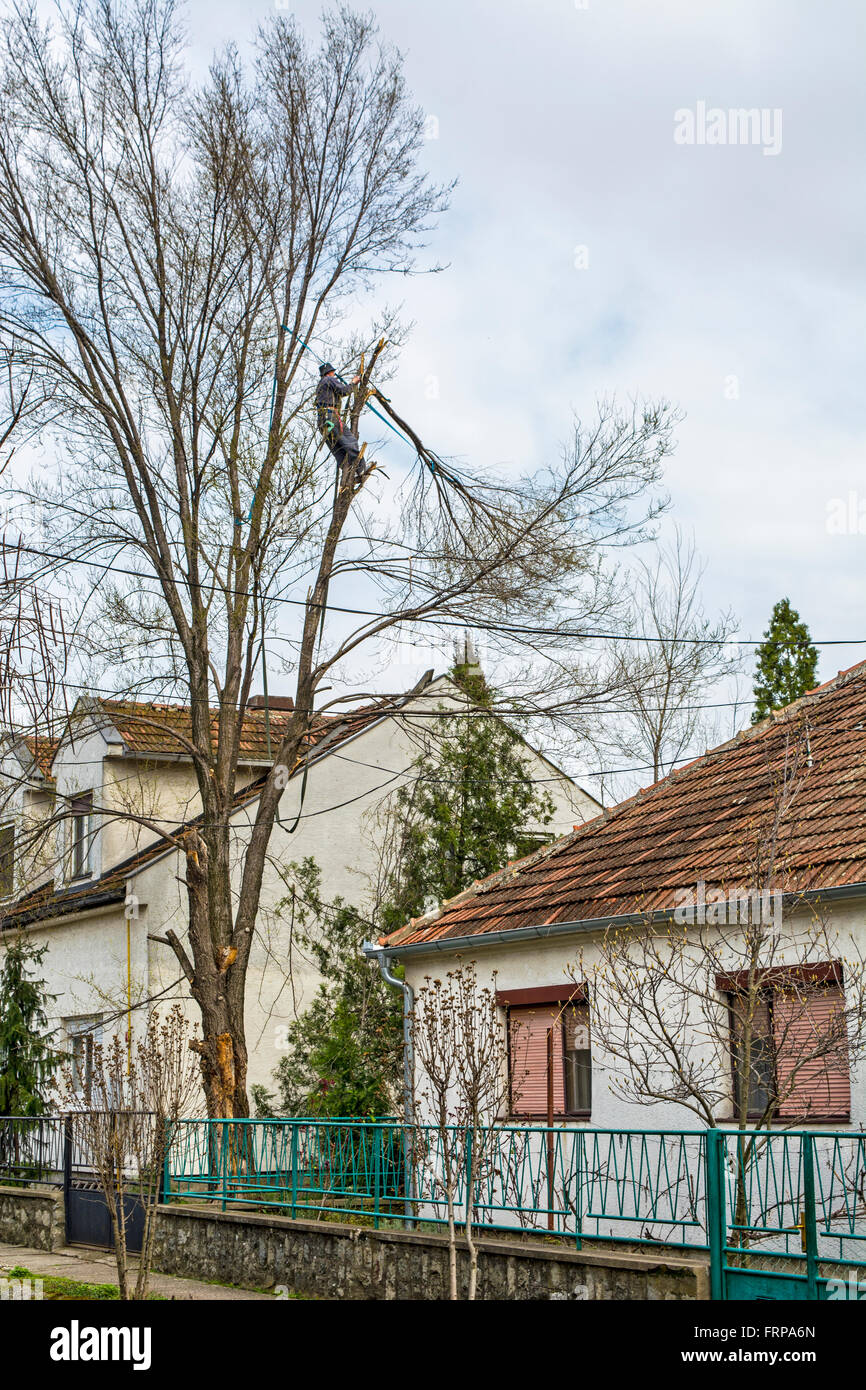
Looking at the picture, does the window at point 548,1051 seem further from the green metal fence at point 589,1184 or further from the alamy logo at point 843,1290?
the alamy logo at point 843,1290

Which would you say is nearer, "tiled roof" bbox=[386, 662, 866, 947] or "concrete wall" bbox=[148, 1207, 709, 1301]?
"concrete wall" bbox=[148, 1207, 709, 1301]

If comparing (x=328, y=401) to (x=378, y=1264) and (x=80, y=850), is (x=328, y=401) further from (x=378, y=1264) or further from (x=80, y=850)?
(x=378, y=1264)

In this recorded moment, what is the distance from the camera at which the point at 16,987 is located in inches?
763

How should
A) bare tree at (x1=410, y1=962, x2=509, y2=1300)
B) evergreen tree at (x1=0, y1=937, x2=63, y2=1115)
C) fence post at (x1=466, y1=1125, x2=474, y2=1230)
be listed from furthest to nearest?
evergreen tree at (x1=0, y1=937, x2=63, y2=1115)
bare tree at (x1=410, y1=962, x2=509, y2=1300)
fence post at (x1=466, y1=1125, x2=474, y2=1230)

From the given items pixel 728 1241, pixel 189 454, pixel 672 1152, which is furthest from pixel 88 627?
pixel 728 1241

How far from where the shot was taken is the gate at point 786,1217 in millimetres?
7911

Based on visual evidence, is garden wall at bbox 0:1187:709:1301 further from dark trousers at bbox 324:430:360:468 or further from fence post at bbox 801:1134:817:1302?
dark trousers at bbox 324:430:360:468

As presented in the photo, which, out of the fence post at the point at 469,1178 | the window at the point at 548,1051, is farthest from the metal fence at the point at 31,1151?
the fence post at the point at 469,1178

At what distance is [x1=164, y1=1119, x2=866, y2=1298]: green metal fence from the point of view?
27.3ft

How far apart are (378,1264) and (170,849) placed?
8897 millimetres

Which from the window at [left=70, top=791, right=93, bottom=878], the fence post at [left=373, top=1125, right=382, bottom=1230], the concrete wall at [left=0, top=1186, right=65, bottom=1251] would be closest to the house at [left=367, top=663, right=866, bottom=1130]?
the fence post at [left=373, top=1125, right=382, bottom=1230]

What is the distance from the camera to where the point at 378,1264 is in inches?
426

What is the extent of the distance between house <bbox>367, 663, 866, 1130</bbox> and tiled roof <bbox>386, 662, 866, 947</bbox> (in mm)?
24
